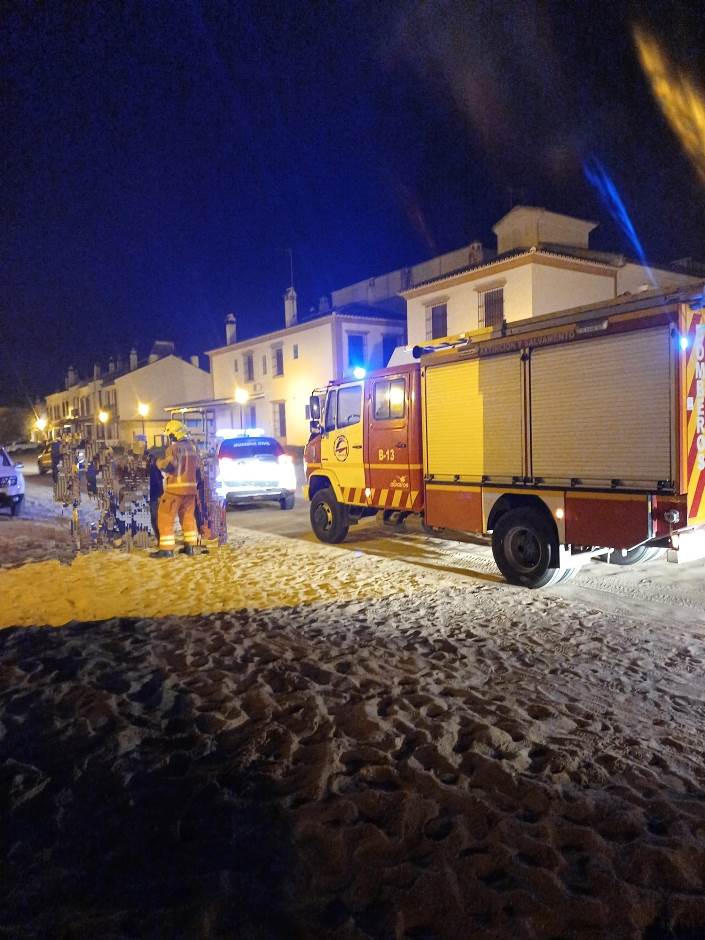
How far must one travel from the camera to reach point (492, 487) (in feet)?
25.2

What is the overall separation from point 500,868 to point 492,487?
5.29m

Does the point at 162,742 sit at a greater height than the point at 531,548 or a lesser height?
lesser

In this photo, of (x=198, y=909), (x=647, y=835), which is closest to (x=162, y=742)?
(x=198, y=909)

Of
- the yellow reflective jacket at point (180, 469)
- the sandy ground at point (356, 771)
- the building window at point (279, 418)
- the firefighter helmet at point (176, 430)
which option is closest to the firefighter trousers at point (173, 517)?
the yellow reflective jacket at point (180, 469)

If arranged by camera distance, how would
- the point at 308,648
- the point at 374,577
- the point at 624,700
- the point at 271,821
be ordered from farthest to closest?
the point at 374,577 < the point at 308,648 < the point at 624,700 < the point at 271,821

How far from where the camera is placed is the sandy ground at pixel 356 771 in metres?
2.52

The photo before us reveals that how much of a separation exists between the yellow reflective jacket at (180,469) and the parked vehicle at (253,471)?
4.67 meters

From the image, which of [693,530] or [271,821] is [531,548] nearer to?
[693,530]

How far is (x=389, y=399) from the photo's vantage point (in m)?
9.34

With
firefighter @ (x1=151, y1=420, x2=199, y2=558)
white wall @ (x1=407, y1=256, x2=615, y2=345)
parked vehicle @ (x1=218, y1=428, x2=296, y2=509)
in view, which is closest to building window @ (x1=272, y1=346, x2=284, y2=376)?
white wall @ (x1=407, y1=256, x2=615, y2=345)

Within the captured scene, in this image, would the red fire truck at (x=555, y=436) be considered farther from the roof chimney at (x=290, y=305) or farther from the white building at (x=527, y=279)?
the roof chimney at (x=290, y=305)

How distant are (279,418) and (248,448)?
22.0m

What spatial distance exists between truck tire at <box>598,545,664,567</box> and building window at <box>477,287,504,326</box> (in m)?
17.4

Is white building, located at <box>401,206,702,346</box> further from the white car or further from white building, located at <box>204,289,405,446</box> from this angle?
the white car
